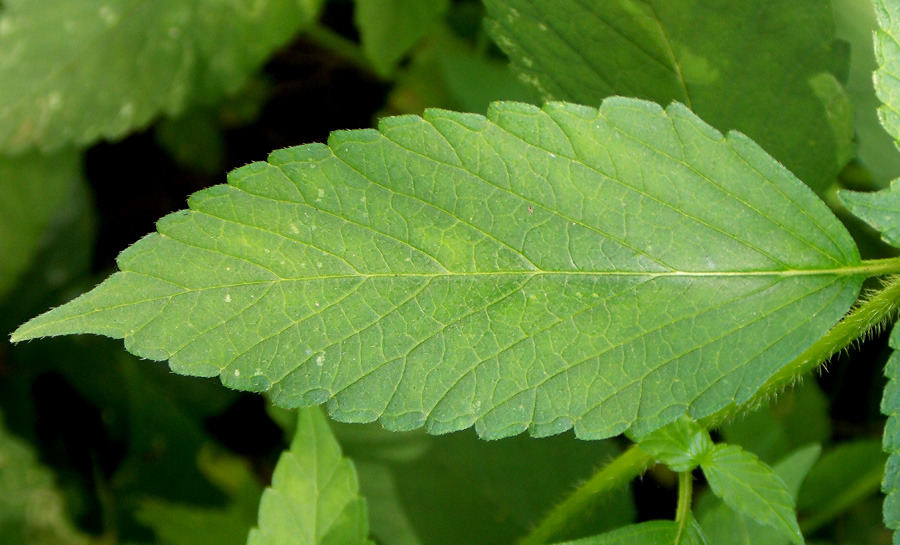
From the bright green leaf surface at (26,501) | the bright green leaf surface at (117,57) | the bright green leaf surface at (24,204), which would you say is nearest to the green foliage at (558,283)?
the bright green leaf surface at (117,57)

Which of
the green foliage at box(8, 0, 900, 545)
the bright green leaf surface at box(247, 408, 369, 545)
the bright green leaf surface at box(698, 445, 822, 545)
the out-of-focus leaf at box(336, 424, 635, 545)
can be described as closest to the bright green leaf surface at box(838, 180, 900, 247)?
the green foliage at box(8, 0, 900, 545)

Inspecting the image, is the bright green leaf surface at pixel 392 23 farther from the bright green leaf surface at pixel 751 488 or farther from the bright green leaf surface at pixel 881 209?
the bright green leaf surface at pixel 751 488

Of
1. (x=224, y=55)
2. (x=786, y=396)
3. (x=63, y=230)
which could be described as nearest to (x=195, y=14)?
(x=224, y=55)

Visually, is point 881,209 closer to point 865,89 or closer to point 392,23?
point 865,89

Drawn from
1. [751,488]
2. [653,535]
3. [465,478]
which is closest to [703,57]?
[751,488]

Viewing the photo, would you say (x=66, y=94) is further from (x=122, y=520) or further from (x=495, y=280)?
(x=495, y=280)

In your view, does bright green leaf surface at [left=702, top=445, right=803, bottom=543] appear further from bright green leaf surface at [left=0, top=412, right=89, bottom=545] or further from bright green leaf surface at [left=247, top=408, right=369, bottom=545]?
bright green leaf surface at [left=0, top=412, right=89, bottom=545]
